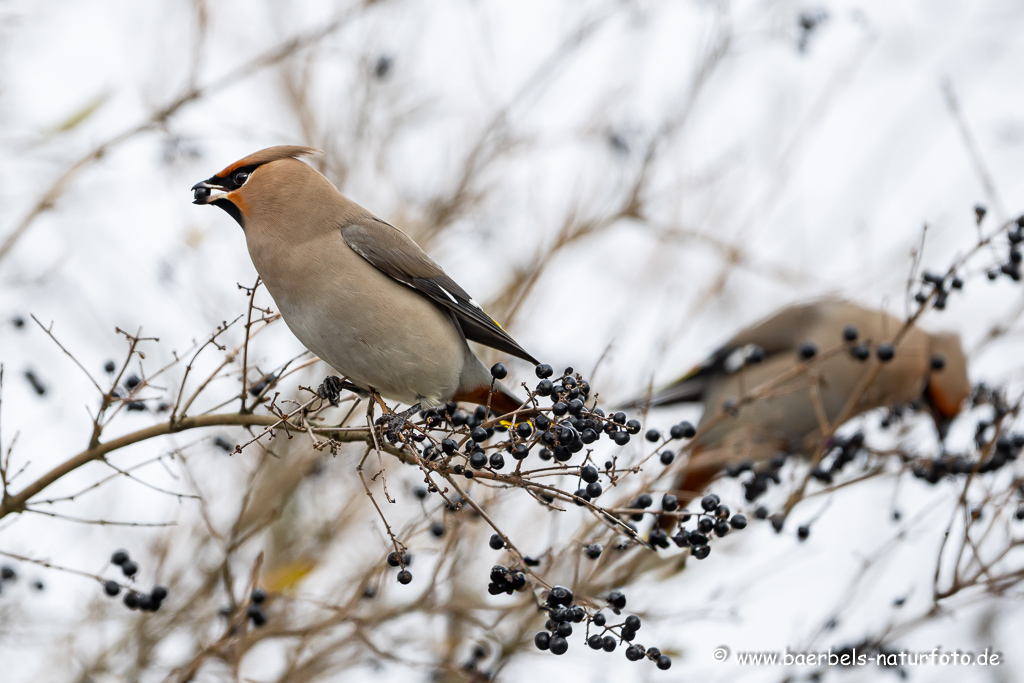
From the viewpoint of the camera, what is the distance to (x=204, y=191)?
342 centimetres

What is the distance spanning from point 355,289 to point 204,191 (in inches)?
25.2

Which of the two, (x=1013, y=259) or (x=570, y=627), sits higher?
(x=1013, y=259)

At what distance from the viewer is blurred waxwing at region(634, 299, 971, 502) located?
5.07 metres

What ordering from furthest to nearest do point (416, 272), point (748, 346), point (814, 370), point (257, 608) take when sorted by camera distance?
1. point (748, 346)
2. point (814, 370)
3. point (416, 272)
4. point (257, 608)

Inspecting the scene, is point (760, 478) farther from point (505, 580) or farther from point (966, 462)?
point (505, 580)

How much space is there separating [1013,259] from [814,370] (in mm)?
1501

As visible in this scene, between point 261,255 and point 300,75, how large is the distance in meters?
3.24

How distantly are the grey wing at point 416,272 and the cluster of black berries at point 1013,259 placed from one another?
1.63 metres

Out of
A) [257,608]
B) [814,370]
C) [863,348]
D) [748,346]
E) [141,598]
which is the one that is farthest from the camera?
[748,346]

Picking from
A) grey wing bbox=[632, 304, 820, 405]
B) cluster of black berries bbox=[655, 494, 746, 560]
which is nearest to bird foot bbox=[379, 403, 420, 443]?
cluster of black berries bbox=[655, 494, 746, 560]

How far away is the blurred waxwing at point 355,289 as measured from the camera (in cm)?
323

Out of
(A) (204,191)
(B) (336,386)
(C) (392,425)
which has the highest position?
(A) (204,191)

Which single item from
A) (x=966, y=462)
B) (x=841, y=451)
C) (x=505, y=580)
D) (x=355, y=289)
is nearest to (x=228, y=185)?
(x=355, y=289)

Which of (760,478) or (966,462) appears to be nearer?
(966,462)
